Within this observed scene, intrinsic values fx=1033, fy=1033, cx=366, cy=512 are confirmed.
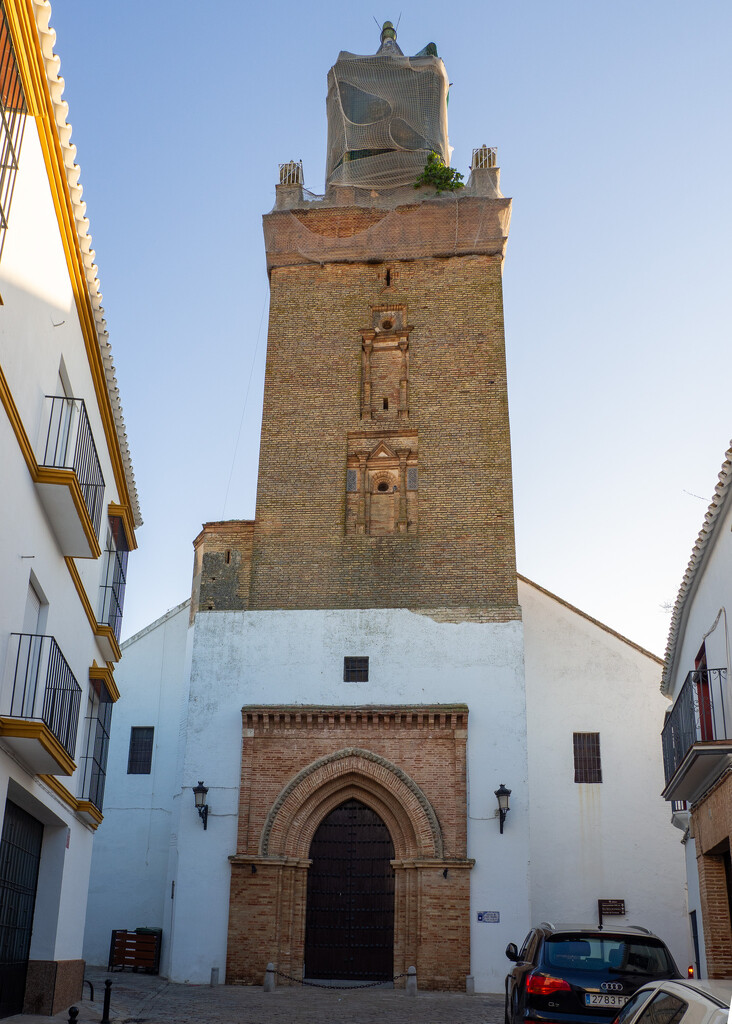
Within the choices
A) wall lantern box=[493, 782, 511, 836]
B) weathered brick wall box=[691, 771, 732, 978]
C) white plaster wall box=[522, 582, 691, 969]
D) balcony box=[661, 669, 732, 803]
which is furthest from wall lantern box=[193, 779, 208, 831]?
weathered brick wall box=[691, 771, 732, 978]

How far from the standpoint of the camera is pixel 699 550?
486 inches

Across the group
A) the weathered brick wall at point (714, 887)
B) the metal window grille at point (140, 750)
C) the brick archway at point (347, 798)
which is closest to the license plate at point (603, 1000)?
the weathered brick wall at point (714, 887)

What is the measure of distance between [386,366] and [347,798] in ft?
29.4

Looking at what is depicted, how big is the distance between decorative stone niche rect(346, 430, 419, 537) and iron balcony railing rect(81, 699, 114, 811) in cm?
699

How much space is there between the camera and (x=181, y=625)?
2291cm

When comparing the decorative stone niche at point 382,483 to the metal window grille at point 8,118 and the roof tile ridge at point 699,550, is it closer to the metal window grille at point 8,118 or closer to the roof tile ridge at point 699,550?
the roof tile ridge at point 699,550

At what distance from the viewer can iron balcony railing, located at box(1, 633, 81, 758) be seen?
9.54 m

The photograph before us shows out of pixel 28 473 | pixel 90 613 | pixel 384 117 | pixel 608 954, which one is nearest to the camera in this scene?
pixel 608 954

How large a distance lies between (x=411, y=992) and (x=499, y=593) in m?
7.11

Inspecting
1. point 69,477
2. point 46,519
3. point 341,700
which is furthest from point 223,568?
point 69,477

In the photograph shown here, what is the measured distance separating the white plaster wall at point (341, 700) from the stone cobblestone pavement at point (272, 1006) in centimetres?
109

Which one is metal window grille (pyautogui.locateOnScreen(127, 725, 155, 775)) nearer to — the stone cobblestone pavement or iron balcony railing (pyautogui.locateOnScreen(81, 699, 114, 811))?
the stone cobblestone pavement

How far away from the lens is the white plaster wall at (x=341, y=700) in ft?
57.9

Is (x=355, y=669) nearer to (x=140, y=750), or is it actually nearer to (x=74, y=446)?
(x=140, y=750)
